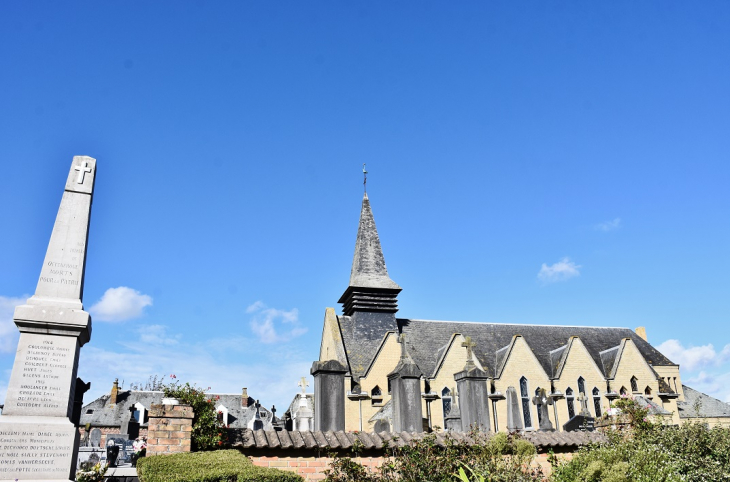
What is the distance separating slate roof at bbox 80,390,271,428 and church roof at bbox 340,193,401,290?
2147 cm

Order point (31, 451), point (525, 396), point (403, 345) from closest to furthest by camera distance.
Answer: point (31, 451) < point (403, 345) < point (525, 396)

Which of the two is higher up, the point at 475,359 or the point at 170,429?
the point at 475,359

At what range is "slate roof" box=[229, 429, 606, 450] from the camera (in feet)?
28.1

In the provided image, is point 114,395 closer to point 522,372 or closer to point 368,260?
point 368,260

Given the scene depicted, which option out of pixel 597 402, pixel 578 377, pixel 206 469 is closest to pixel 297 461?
pixel 206 469

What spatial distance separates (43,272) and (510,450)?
25.6ft

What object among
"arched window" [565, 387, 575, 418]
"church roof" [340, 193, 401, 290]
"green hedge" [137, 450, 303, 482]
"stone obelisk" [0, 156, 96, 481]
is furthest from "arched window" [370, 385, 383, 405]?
"stone obelisk" [0, 156, 96, 481]

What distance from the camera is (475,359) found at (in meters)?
27.5

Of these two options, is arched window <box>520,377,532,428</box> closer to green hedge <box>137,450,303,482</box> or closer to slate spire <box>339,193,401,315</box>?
slate spire <box>339,193,401,315</box>

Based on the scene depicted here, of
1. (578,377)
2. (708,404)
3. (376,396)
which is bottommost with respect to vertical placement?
(708,404)

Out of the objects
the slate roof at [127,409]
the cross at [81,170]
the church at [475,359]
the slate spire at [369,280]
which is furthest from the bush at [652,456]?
the slate roof at [127,409]

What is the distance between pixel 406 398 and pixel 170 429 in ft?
15.7

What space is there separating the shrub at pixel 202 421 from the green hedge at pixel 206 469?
39 cm

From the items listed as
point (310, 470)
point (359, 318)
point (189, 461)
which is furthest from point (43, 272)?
point (359, 318)
